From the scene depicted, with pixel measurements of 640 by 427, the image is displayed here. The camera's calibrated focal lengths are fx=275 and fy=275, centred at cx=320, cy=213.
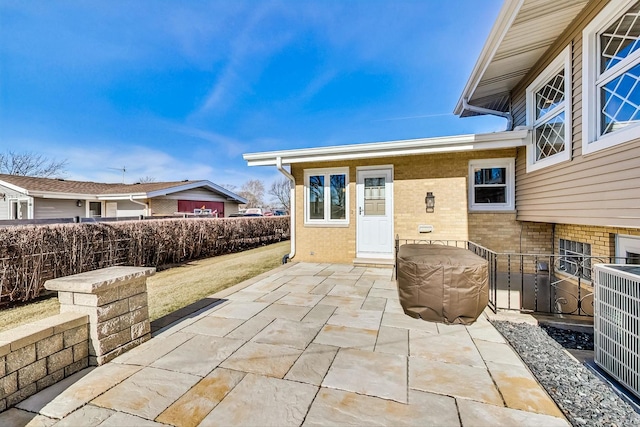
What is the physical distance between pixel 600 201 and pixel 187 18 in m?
10.1

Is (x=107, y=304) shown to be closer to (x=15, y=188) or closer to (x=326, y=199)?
(x=326, y=199)

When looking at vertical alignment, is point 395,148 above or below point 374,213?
above

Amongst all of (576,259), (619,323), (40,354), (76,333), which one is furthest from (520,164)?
(40,354)

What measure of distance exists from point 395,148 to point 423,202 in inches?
55.7

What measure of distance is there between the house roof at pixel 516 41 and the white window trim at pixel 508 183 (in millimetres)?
1672

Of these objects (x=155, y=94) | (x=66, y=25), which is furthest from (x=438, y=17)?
(x=155, y=94)

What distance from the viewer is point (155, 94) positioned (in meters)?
14.6

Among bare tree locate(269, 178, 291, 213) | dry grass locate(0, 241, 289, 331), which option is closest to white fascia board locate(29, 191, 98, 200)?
dry grass locate(0, 241, 289, 331)

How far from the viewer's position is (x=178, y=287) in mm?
5422

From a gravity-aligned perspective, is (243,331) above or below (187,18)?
below

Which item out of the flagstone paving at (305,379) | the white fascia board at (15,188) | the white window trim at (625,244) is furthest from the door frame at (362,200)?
the white fascia board at (15,188)

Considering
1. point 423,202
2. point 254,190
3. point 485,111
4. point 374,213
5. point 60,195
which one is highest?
point 254,190

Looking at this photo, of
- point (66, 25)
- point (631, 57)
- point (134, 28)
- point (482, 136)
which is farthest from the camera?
point (134, 28)

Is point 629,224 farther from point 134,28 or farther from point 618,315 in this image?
Result: point 134,28
